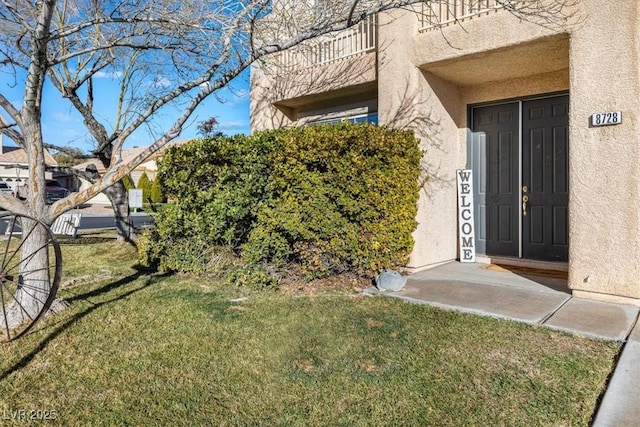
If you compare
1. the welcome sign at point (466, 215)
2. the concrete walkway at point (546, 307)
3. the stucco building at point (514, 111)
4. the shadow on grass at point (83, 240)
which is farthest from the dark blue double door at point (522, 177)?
the shadow on grass at point (83, 240)

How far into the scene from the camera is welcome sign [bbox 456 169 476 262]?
777 centimetres

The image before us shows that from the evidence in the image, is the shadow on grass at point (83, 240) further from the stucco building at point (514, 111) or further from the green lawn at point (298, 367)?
the green lawn at point (298, 367)

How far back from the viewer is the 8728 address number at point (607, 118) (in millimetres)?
4871

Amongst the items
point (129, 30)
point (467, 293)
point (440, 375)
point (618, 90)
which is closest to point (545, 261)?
point (467, 293)

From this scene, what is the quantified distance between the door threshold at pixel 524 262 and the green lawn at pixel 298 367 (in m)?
3.33

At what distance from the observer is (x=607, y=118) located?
16.2ft

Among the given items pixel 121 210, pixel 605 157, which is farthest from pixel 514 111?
pixel 121 210

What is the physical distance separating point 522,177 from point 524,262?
5.05 ft

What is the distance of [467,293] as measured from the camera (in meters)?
5.57

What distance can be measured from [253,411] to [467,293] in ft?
12.0

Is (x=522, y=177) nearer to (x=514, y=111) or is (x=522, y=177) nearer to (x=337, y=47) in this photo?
(x=514, y=111)

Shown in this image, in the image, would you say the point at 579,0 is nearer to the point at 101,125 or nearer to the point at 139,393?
the point at 139,393

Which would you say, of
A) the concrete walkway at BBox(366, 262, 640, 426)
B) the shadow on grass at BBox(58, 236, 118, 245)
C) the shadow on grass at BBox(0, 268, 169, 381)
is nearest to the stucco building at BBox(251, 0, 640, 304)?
the concrete walkway at BBox(366, 262, 640, 426)

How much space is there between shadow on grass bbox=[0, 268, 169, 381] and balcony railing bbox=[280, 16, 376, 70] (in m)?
5.15
